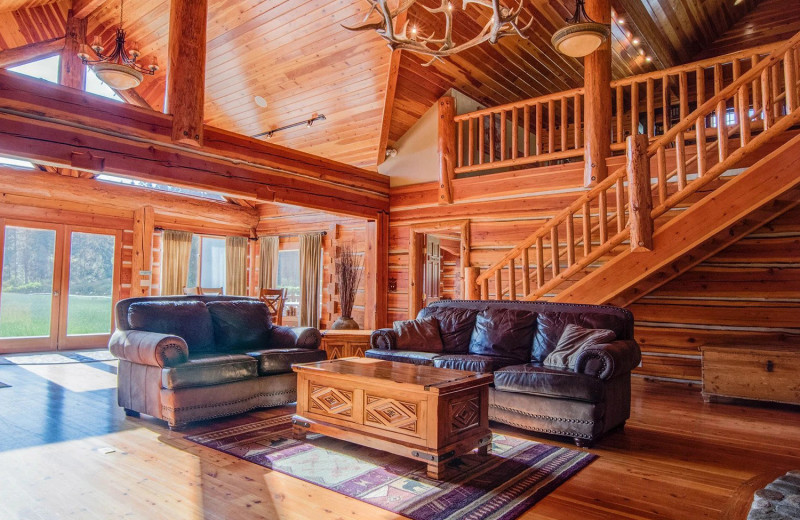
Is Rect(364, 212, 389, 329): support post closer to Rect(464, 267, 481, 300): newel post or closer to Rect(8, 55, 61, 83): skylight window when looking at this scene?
Rect(464, 267, 481, 300): newel post

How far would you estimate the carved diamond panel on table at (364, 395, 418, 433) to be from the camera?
291 cm

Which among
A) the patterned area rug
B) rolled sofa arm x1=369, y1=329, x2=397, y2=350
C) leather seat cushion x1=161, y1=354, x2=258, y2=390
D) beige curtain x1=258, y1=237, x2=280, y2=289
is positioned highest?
beige curtain x1=258, y1=237, x2=280, y2=289

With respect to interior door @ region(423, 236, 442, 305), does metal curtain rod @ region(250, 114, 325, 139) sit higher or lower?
higher

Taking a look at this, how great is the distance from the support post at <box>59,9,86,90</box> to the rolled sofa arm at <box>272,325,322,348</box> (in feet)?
16.7

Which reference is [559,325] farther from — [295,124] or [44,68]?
[44,68]

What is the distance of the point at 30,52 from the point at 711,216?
8304 millimetres

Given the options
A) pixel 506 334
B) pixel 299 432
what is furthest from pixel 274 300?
pixel 299 432

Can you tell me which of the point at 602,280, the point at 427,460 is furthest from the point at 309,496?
the point at 602,280

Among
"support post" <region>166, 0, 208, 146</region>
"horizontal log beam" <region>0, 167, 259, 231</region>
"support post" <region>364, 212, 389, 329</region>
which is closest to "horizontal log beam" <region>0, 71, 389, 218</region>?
"support post" <region>166, 0, 208, 146</region>

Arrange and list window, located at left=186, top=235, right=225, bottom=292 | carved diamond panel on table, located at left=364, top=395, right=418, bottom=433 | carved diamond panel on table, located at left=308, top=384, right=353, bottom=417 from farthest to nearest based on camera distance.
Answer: window, located at left=186, top=235, right=225, bottom=292 < carved diamond panel on table, located at left=308, top=384, right=353, bottom=417 < carved diamond panel on table, located at left=364, top=395, right=418, bottom=433

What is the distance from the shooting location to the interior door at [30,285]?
25.4 ft

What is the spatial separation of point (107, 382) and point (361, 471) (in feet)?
12.9

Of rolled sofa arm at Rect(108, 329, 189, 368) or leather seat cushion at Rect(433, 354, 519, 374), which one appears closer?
rolled sofa arm at Rect(108, 329, 189, 368)

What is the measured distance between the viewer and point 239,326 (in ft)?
15.4
